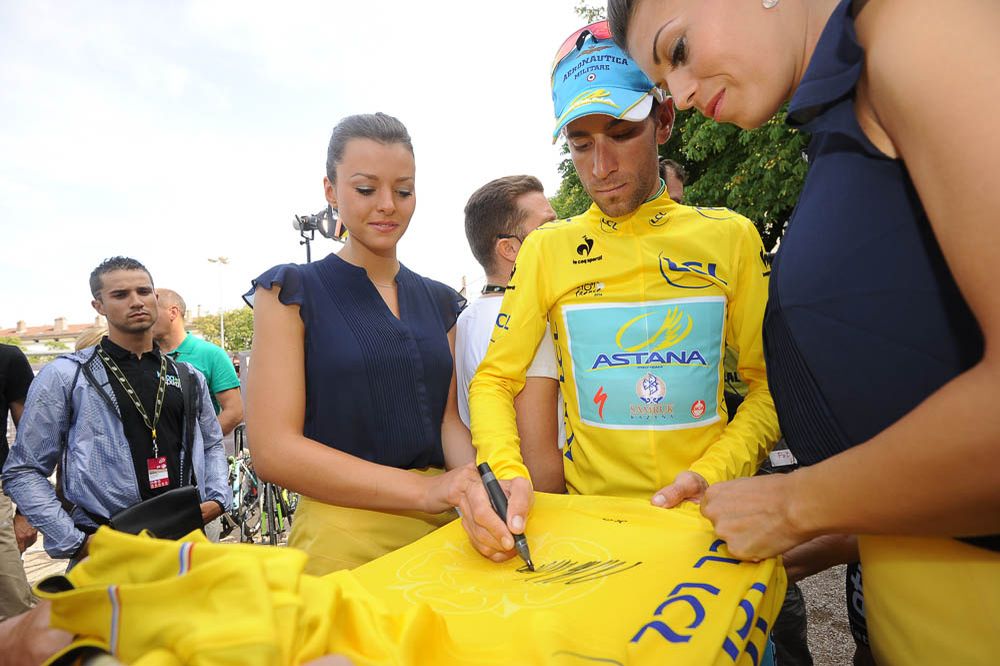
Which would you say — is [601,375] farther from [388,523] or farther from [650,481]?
[388,523]

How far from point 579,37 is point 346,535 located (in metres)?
1.89

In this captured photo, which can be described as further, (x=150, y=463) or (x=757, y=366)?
(x=150, y=463)

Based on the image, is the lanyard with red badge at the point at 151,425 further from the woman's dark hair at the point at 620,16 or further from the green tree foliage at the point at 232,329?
the green tree foliage at the point at 232,329

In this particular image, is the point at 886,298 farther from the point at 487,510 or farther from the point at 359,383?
the point at 359,383

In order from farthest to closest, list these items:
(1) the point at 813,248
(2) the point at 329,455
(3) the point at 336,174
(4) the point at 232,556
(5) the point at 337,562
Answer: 1. (3) the point at 336,174
2. (5) the point at 337,562
3. (2) the point at 329,455
4. (1) the point at 813,248
5. (4) the point at 232,556

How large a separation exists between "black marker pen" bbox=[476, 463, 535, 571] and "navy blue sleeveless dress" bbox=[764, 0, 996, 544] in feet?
2.18

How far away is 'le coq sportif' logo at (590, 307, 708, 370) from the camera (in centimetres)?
185

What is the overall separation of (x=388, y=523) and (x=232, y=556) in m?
1.24

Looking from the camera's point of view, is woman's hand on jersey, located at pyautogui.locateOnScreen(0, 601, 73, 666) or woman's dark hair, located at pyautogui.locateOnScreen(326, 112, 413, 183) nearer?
woman's hand on jersey, located at pyautogui.locateOnScreen(0, 601, 73, 666)

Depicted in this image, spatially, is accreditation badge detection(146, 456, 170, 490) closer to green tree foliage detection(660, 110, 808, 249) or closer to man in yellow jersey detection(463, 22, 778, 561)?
man in yellow jersey detection(463, 22, 778, 561)

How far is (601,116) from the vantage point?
1922 millimetres

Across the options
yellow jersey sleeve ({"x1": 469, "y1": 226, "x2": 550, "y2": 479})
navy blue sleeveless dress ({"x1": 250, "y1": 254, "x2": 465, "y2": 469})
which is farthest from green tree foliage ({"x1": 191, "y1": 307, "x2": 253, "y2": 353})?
yellow jersey sleeve ({"x1": 469, "y1": 226, "x2": 550, "y2": 479})

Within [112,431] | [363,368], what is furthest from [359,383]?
[112,431]

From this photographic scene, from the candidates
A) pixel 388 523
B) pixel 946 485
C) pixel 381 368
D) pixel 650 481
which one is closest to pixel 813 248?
pixel 946 485
